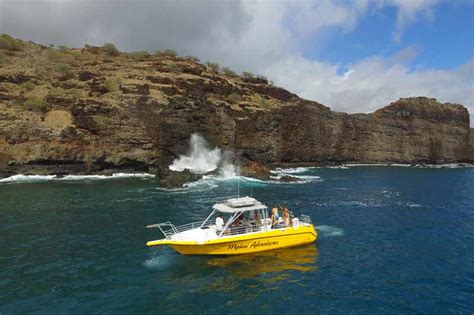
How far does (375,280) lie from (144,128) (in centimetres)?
6000

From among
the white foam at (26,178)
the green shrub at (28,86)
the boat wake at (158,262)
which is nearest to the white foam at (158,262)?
the boat wake at (158,262)

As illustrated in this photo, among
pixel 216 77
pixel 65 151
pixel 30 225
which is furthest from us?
pixel 216 77

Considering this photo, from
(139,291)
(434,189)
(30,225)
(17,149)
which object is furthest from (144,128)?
(139,291)

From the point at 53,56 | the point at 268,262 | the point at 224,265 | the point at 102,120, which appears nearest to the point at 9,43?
the point at 53,56

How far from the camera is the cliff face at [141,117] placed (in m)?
66.7

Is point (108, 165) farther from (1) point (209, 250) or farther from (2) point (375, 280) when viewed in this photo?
(2) point (375, 280)

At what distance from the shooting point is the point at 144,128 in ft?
241

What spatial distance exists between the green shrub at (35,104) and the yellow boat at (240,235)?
56982mm

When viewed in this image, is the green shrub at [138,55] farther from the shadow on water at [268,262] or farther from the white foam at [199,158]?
the shadow on water at [268,262]

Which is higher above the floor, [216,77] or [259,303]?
[216,77]

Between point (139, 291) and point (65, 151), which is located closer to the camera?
point (139, 291)

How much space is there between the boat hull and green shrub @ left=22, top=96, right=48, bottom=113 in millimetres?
59177

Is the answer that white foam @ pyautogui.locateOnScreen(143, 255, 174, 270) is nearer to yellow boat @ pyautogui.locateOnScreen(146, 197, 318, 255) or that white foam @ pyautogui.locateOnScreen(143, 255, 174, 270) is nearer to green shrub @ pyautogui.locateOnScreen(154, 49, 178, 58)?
yellow boat @ pyautogui.locateOnScreen(146, 197, 318, 255)

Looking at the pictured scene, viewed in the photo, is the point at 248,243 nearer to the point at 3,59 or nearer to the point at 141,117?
the point at 141,117
